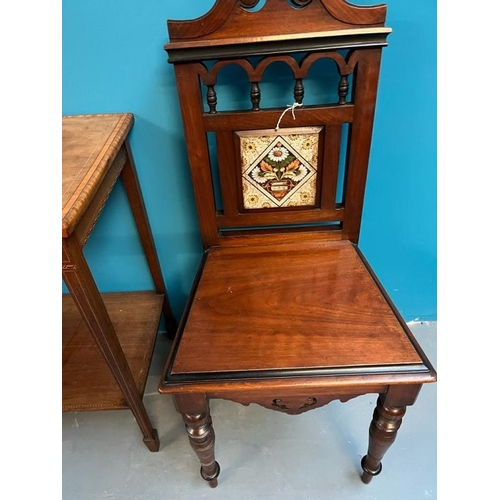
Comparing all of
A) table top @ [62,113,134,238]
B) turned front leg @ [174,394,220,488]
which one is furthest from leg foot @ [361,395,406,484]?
table top @ [62,113,134,238]

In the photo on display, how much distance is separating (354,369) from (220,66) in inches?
25.5

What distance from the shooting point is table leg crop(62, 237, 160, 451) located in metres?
0.67

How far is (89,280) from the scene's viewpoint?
72cm

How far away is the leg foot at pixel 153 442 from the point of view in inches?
42.6

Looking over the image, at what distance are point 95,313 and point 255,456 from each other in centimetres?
65

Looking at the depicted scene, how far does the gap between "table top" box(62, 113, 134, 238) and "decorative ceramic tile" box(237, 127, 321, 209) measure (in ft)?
0.94

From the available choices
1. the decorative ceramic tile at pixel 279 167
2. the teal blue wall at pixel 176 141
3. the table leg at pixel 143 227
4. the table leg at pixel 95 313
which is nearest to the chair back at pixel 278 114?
the decorative ceramic tile at pixel 279 167

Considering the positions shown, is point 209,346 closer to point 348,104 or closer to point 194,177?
point 194,177

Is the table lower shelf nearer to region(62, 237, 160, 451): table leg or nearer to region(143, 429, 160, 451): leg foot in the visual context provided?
region(62, 237, 160, 451): table leg

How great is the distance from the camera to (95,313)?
0.75 meters

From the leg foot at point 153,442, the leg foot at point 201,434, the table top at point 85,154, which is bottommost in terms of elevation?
the leg foot at point 153,442

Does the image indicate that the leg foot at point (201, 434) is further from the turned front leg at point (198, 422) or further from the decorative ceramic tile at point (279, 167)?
the decorative ceramic tile at point (279, 167)

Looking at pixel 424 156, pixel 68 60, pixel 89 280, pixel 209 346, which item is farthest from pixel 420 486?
pixel 68 60

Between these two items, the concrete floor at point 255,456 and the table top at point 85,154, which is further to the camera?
the concrete floor at point 255,456
